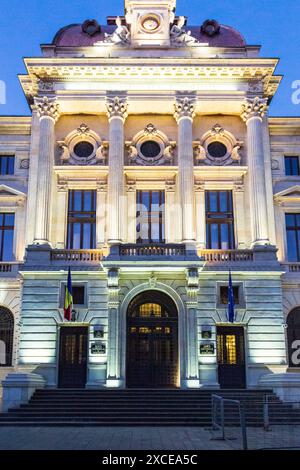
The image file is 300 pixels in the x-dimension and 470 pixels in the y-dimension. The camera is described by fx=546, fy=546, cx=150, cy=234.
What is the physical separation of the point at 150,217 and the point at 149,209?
493mm

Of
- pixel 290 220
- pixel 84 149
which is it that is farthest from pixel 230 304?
pixel 84 149

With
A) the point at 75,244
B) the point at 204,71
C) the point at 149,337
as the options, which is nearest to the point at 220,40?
the point at 204,71

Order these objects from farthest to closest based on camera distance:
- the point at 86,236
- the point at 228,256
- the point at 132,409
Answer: the point at 86,236 → the point at 228,256 → the point at 132,409

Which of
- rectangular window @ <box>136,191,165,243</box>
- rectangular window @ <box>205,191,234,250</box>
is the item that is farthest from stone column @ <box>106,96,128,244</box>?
rectangular window @ <box>205,191,234,250</box>

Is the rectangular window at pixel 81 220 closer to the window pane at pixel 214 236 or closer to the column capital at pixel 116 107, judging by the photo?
the column capital at pixel 116 107

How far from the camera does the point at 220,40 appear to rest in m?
34.4

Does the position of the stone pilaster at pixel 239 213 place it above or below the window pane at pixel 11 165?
below

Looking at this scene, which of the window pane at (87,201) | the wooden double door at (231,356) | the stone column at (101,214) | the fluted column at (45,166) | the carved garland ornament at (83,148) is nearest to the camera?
the wooden double door at (231,356)

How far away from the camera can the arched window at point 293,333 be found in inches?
1182

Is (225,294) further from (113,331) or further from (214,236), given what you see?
(113,331)

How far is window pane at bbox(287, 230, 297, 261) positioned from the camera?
1244 inches

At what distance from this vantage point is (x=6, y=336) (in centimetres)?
3028

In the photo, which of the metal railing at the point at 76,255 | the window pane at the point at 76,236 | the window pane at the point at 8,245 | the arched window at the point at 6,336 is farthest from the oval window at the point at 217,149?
the arched window at the point at 6,336

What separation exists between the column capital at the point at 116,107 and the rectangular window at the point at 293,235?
37.1ft
